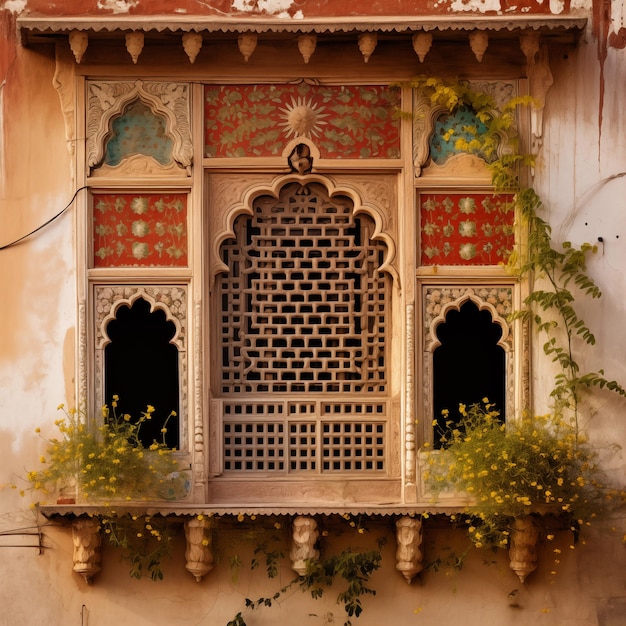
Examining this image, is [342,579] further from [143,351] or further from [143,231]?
[143,231]

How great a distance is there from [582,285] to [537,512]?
152cm

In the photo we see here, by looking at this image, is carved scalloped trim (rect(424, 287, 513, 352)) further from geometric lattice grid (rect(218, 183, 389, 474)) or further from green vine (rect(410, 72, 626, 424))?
geometric lattice grid (rect(218, 183, 389, 474))

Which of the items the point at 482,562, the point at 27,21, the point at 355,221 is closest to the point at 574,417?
the point at 482,562

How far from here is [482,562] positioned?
994 cm

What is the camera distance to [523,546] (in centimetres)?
970

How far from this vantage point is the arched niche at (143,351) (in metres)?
9.98

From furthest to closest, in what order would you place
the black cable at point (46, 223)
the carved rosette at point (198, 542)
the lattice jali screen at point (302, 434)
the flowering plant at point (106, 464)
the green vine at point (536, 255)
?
the lattice jali screen at point (302, 434), the black cable at point (46, 223), the green vine at point (536, 255), the carved rosette at point (198, 542), the flowering plant at point (106, 464)

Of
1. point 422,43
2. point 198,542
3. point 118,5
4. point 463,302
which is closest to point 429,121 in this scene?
point 422,43

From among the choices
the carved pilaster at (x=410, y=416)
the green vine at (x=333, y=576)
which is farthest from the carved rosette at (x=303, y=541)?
the carved pilaster at (x=410, y=416)

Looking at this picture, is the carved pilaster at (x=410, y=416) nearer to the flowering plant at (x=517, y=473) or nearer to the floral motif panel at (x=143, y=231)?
the flowering plant at (x=517, y=473)

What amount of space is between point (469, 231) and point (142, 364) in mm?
2574

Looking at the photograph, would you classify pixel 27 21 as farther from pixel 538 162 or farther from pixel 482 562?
pixel 482 562

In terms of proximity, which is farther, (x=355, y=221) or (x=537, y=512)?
(x=355, y=221)

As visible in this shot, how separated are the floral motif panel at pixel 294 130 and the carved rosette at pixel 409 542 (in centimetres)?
244
